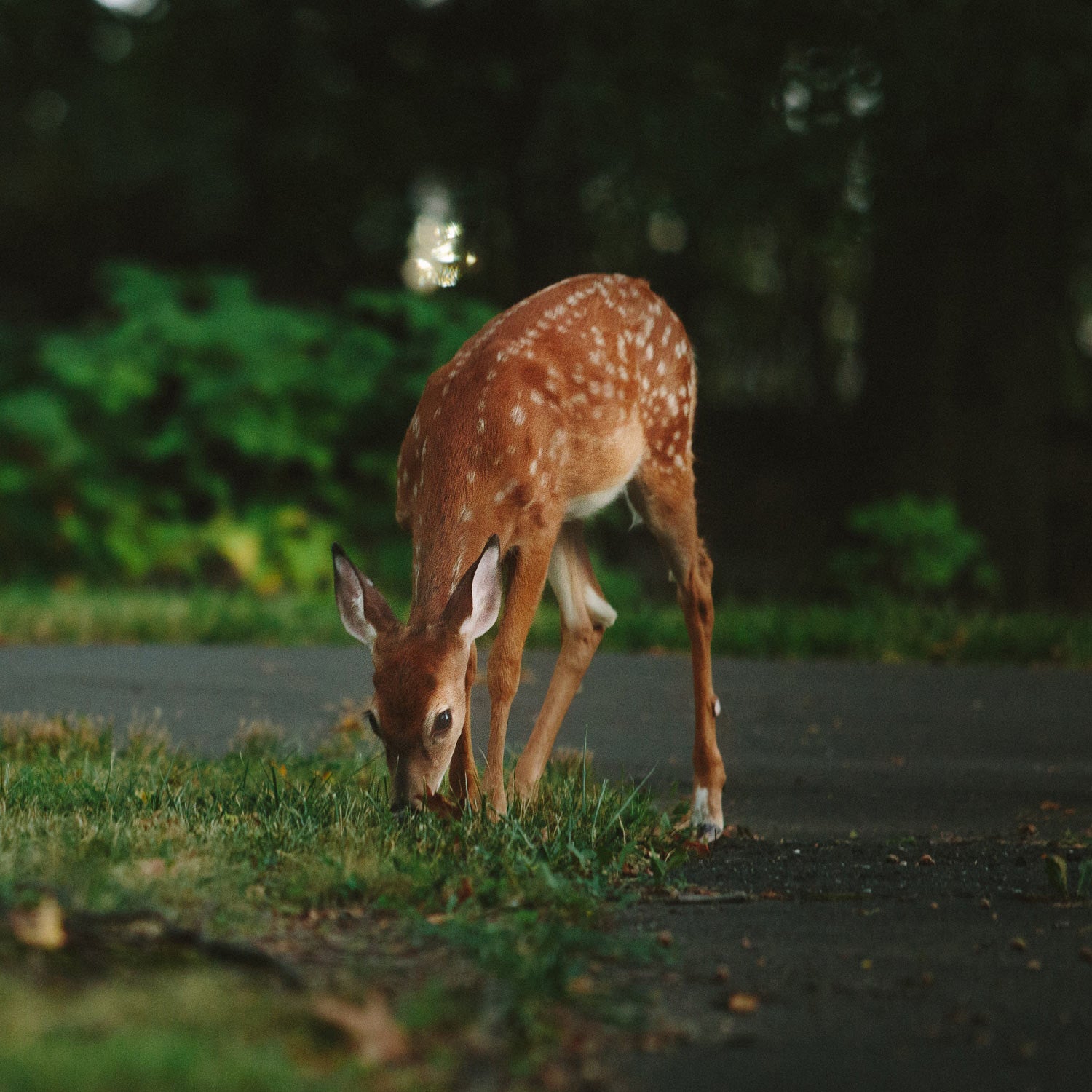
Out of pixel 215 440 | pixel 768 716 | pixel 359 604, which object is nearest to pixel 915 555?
pixel 768 716

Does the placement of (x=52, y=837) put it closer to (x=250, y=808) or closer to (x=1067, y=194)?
(x=250, y=808)

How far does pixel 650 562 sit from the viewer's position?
14.8 metres

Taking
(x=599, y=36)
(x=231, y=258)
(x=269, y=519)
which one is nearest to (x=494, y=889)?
(x=269, y=519)

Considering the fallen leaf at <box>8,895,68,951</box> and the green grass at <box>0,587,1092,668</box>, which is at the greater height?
the green grass at <box>0,587,1092,668</box>

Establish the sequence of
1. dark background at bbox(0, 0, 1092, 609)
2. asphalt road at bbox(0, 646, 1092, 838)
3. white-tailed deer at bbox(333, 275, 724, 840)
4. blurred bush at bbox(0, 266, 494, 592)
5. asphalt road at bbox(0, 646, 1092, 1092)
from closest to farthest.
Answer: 1. asphalt road at bbox(0, 646, 1092, 1092)
2. white-tailed deer at bbox(333, 275, 724, 840)
3. asphalt road at bbox(0, 646, 1092, 838)
4. dark background at bbox(0, 0, 1092, 609)
5. blurred bush at bbox(0, 266, 494, 592)

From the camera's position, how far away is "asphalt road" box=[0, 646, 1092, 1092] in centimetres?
319

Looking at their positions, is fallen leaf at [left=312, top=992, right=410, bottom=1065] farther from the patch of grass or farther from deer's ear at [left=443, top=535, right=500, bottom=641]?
deer's ear at [left=443, top=535, right=500, bottom=641]

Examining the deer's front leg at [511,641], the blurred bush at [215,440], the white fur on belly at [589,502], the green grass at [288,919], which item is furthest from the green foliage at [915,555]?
the deer's front leg at [511,641]

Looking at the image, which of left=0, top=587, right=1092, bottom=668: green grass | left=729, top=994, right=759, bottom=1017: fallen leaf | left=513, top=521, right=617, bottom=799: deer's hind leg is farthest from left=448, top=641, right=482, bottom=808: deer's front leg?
left=0, top=587, right=1092, bottom=668: green grass

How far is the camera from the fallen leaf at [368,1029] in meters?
2.90

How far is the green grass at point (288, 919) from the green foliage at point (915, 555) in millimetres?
6966

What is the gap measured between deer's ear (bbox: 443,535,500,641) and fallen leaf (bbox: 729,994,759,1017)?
167 centimetres

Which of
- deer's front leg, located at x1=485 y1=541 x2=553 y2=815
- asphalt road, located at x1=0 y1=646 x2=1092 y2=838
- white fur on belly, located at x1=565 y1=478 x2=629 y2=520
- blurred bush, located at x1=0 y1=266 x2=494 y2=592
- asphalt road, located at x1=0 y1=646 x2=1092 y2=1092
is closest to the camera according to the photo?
asphalt road, located at x1=0 y1=646 x2=1092 y2=1092

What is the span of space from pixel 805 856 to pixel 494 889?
139 cm
